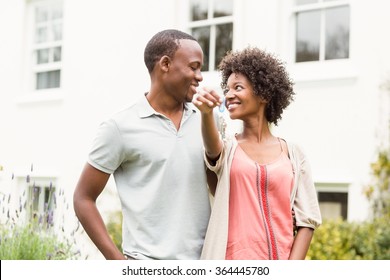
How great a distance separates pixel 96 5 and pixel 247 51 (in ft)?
28.9

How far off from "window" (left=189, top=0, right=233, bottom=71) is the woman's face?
6832 mm

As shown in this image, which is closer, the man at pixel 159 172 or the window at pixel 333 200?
the man at pixel 159 172

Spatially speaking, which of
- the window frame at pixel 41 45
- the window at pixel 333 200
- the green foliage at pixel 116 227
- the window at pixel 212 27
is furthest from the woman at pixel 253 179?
the window frame at pixel 41 45

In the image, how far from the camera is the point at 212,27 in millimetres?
10719

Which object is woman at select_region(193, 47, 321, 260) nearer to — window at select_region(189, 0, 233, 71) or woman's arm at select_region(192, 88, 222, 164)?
woman's arm at select_region(192, 88, 222, 164)

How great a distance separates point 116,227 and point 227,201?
6.85m

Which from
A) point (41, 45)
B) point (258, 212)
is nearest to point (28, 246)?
point (258, 212)

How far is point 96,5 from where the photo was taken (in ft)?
40.1

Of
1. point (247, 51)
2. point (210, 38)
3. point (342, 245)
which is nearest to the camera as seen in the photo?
point (247, 51)

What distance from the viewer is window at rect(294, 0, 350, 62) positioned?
9.34m

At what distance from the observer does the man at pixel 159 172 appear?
330 cm

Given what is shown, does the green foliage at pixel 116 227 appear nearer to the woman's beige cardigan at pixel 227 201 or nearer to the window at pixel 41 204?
the window at pixel 41 204

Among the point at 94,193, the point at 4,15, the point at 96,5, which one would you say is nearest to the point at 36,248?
the point at 94,193
